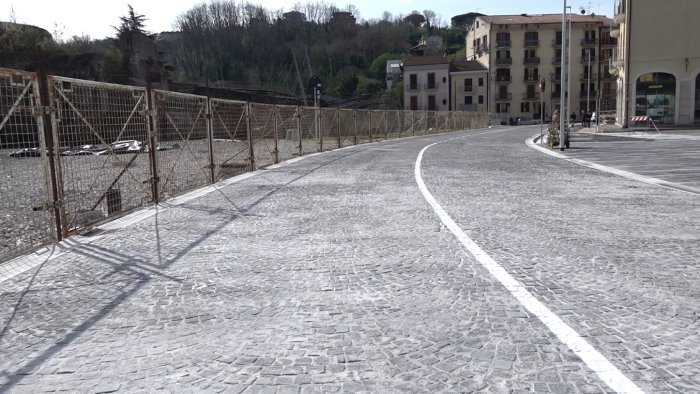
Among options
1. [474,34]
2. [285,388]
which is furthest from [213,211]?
[474,34]

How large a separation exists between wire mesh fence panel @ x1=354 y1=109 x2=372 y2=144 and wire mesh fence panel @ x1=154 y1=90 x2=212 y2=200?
16.7 meters

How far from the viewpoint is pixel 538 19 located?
8781 centimetres

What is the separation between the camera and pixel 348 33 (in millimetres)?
119125

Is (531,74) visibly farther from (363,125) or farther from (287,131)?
(287,131)

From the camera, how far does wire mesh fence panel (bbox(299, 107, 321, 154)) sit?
893 inches

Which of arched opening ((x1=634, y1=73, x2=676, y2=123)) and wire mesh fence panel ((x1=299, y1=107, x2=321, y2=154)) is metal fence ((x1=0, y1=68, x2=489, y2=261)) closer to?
wire mesh fence panel ((x1=299, y1=107, x2=321, y2=154))

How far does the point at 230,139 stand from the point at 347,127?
14089 mm

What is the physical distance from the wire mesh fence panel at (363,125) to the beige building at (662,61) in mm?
21707

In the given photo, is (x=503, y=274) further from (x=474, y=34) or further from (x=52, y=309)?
(x=474, y=34)

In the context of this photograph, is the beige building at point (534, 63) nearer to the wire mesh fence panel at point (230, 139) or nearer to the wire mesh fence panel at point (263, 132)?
the wire mesh fence panel at point (263, 132)

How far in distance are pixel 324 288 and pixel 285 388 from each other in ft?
5.70

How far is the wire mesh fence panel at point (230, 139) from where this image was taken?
1462 centimetres

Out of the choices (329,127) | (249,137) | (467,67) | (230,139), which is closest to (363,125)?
(329,127)

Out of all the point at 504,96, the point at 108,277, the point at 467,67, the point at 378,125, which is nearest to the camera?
the point at 108,277
